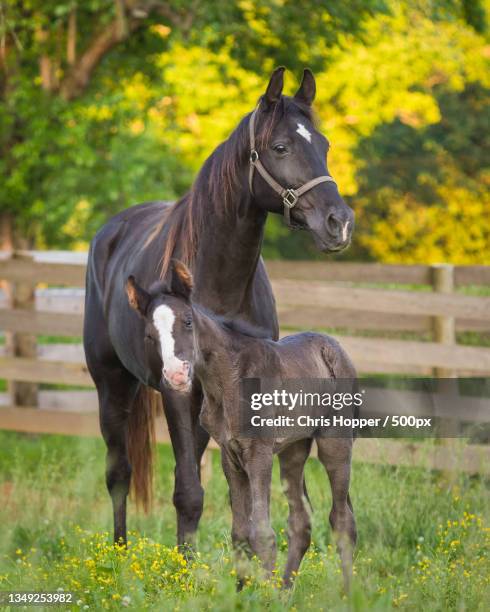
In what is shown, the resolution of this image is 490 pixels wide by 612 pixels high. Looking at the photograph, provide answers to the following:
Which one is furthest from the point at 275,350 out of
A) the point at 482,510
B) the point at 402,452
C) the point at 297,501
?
the point at 402,452

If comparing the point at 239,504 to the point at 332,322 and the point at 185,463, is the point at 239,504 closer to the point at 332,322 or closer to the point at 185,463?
the point at 185,463

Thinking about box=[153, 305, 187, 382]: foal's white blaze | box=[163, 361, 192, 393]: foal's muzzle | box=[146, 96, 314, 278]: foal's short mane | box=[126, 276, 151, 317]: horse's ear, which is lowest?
box=[163, 361, 192, 393]: foal's muzzle

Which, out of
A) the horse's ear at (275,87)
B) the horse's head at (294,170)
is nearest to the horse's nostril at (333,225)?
the horse's head at (294,170)

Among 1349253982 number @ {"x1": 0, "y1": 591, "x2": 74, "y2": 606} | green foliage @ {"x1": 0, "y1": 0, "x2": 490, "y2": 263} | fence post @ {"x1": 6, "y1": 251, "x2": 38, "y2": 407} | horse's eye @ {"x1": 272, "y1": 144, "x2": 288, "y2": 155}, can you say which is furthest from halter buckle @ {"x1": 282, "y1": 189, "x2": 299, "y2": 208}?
fence post @ {"x1": 6, "y1": 251, "x2": 38, "y2": 407}

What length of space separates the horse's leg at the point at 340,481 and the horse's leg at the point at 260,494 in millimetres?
287

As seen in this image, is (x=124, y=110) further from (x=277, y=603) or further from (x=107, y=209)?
(x=277, y=603)

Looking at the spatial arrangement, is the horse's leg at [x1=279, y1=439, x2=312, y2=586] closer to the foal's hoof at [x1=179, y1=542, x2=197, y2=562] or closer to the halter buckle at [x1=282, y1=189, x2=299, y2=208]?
the foal's hoof at [x1=179, y1=542, x2=197, y2=562]

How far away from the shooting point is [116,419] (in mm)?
5934

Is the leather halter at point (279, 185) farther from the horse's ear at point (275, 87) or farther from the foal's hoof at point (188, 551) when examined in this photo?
the foal's hoof at point (188, 551)

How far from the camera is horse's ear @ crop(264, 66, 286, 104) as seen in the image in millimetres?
4312

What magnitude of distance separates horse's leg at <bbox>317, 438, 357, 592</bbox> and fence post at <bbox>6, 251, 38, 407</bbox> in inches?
248

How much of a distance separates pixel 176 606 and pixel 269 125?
2032 millimetres

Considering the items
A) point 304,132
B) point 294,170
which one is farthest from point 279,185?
point 304,132

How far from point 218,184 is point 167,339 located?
60.7 inches
